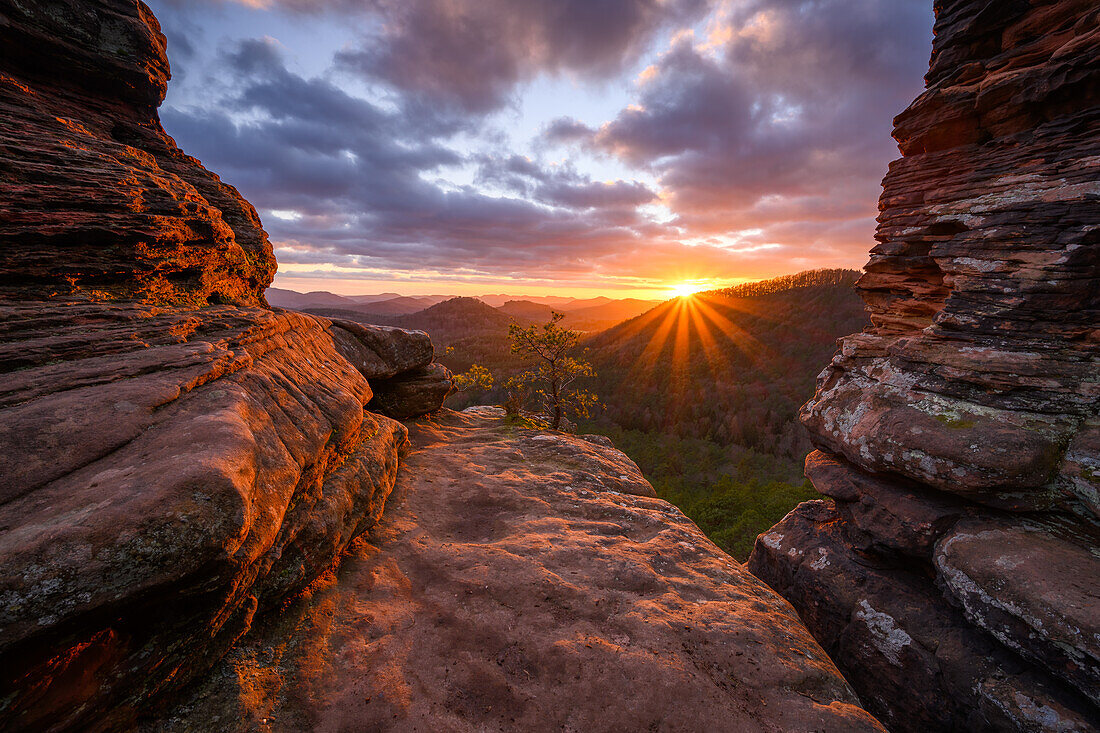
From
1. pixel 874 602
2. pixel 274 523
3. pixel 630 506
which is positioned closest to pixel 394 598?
pixel 274 523

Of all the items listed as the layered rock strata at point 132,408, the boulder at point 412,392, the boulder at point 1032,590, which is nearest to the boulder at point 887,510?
the boulder at point 1032,590

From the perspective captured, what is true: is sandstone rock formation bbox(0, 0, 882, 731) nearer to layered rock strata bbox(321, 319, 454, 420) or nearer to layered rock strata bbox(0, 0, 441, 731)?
layered rock strata bbox(0, 0, 441, 731)

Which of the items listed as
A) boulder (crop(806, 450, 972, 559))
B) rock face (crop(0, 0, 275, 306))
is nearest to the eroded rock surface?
rock face (crop(0, 0, 275, 306))

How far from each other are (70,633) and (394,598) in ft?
11.6

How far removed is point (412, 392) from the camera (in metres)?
14.7

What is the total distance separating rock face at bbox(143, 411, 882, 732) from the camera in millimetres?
4605

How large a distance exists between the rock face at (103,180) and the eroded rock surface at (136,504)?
1174 millimetres

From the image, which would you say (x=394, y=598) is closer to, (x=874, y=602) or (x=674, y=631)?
(x=674, y=631)

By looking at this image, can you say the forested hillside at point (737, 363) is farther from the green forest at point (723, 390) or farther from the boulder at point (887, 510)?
the boulder at point (887, 510)

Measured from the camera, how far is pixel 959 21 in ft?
31.3

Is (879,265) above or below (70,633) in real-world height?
above

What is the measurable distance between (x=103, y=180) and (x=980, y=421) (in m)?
17.5

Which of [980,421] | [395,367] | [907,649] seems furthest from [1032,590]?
[395,367]

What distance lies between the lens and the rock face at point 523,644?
15.1 ft
